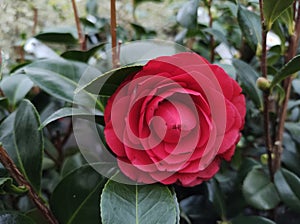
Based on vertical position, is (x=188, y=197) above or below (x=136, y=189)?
below

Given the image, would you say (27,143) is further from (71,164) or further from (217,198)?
→ (217,198)

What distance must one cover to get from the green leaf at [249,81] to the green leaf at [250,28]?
3cm

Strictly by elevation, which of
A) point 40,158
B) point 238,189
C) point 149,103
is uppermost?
point 149,103

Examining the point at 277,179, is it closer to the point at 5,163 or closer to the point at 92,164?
the point at 92,164

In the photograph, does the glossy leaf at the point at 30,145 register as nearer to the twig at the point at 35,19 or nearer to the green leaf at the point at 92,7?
the twig at the point at 35,19

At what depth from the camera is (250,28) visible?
0.63 meters

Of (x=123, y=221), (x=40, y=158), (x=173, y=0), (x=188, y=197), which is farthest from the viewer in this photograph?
(x=173, y=0)

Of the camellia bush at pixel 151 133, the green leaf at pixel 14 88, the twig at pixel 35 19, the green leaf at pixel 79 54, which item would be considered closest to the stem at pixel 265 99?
the camellia bush at pixel 151 133

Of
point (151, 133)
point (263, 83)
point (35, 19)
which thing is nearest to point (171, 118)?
point (151, 133)

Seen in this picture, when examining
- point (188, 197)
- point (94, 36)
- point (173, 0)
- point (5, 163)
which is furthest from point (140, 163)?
point (173, 0)

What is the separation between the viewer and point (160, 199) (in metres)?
0.44

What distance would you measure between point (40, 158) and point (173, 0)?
0.70 m

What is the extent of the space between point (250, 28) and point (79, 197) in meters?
Result: 0.36

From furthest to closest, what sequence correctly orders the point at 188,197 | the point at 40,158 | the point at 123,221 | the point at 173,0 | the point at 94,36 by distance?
the point at 173,0, the point at 94,36, the point at 188,197, the point at 40,158, the point at 123,221
